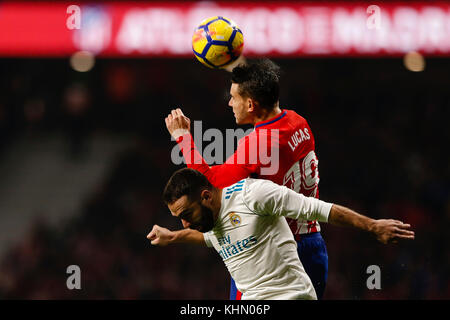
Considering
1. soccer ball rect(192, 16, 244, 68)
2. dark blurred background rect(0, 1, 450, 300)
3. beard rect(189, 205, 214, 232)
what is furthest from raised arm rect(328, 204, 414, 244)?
dark blurred background rect(0, 1, 450, 300)

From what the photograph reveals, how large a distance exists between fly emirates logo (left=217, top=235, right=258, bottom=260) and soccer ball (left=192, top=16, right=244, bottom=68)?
1.46 m

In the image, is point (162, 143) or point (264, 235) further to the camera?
point (162, 143)

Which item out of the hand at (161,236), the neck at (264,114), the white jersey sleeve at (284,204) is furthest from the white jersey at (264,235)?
the neck at (264,114)

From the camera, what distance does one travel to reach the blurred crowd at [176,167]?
9.18 m

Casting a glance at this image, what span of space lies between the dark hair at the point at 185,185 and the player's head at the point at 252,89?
0.90m

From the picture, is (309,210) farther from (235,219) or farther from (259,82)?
(259,82)

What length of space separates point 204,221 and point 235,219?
0.56 feet

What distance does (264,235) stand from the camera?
11.1ft

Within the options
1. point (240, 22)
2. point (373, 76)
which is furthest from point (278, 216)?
point (373, 76)

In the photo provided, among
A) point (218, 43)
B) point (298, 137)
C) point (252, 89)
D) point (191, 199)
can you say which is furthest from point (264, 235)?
point (218, 43)

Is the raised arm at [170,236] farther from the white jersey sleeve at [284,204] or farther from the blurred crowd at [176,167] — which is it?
the blurred crowd at [176,167]

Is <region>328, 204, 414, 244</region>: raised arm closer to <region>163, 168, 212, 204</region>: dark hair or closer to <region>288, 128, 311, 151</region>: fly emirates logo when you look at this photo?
<region>163, 168, 212, 204</region>: dark hair

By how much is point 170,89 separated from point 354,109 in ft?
11.5

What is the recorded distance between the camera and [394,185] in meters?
10.0
